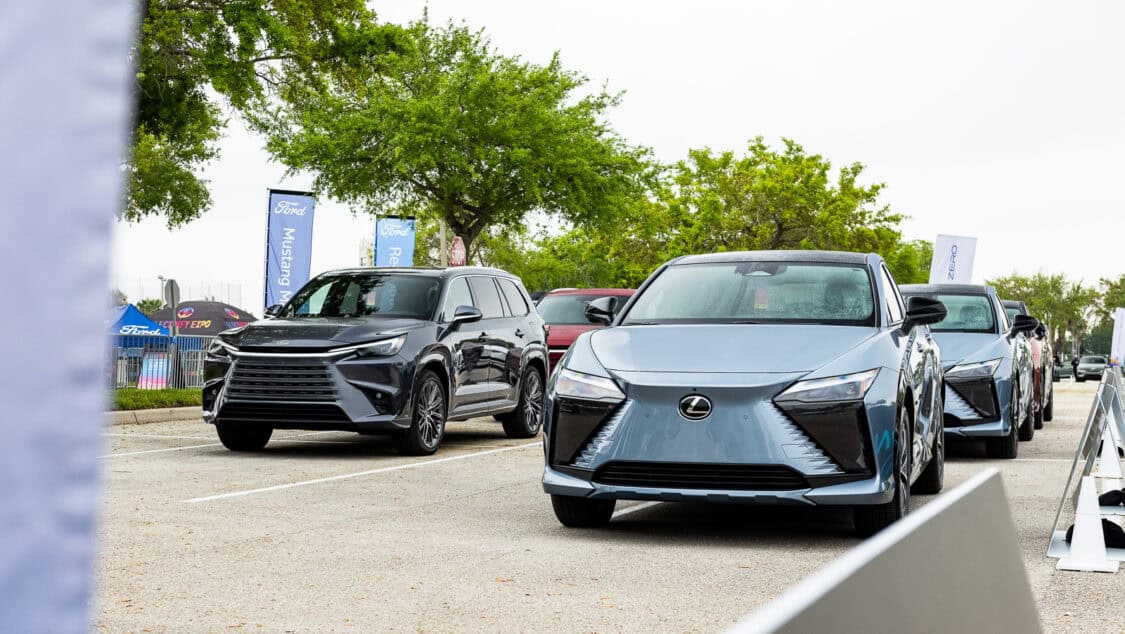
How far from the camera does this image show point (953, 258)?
2522cm

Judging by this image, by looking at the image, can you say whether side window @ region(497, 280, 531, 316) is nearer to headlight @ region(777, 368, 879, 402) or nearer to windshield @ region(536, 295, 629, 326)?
windshield @ region(536, 295, 629, 326)

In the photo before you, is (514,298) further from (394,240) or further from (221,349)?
(394,240)

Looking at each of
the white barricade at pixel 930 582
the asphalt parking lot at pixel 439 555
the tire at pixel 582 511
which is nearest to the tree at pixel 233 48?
the asphalt parking lot at pixel 439 555

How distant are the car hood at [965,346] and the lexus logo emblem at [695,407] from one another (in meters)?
6.58

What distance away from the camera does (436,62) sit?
2766 cm

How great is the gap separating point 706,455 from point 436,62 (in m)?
22.1

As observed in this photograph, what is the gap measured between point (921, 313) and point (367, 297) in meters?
6.33

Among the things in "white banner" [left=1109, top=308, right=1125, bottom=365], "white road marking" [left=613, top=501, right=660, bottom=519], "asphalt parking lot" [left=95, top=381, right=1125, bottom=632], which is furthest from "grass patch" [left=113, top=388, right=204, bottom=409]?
"white banner" [left=1109, top=308, right=1125, bottom=365]

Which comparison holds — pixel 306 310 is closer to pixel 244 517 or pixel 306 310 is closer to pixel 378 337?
pixel 378 337

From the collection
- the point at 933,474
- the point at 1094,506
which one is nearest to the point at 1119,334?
the point at 933,474

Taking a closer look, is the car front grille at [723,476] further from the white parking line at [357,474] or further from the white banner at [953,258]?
the white banner at [953,258]

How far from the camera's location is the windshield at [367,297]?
1279 centimetres

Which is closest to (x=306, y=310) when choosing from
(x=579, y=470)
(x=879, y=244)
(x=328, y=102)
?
(x=579, y=470)

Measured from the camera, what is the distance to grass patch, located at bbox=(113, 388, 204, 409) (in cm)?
1697
